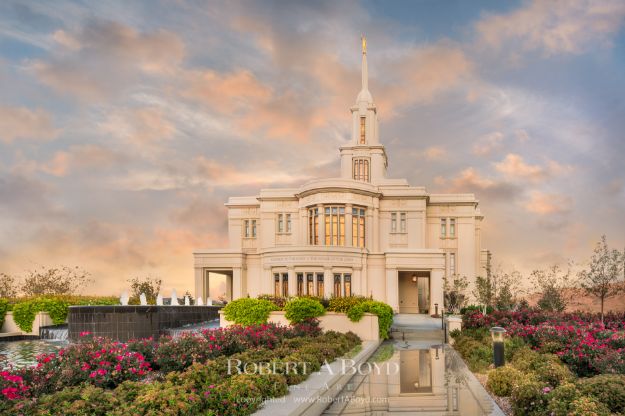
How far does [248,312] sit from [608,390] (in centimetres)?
1556

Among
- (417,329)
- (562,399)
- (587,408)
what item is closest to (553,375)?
(562,399)

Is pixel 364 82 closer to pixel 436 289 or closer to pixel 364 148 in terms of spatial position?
pixel 364 148

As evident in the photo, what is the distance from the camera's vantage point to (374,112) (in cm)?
5478

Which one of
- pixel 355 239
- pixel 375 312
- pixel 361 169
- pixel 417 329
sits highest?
pixel 361 169

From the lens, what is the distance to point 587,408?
7629 mm

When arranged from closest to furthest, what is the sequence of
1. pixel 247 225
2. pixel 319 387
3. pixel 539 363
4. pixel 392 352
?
pixel 319 387 < pixel 539 363 < pixel 392 352 < pixel 247 225

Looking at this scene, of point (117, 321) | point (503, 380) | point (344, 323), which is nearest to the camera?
point (503, 380)

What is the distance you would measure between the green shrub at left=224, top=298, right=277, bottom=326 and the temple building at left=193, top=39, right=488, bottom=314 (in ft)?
49.9

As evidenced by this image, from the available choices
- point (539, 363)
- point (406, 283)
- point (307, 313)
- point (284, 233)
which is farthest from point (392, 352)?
point (284, 233)

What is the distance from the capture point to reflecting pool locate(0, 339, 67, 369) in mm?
18225

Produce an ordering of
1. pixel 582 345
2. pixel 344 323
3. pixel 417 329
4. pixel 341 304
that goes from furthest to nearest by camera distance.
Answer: pixel 417 329, pixel 341 304, pixel 344 323, pixel 582 345

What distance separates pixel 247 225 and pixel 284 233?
547 centimetres

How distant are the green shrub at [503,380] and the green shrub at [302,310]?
1065cm

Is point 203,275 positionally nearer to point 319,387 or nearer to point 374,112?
point 374,112
